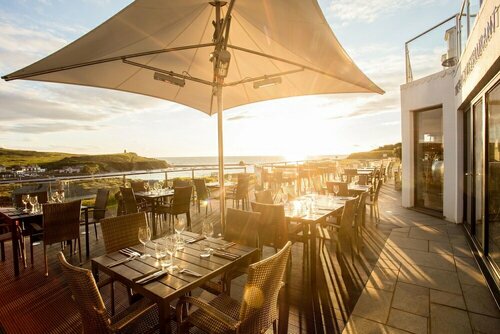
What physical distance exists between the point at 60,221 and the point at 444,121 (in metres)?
7.35

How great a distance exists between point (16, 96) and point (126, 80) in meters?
13.0

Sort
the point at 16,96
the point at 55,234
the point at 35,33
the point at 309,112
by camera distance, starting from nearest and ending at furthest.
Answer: the point at 55,234, the point at 35,33, the point at 309,112, the point at 16,96

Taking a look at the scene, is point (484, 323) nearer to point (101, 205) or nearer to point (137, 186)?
point (101, 205)

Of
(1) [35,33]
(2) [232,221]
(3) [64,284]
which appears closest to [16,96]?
(1) [35,33]

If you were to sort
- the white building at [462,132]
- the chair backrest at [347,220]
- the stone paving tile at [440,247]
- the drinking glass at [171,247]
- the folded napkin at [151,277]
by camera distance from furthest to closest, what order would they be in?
the stone paving tile at [440,247] < the chair backrest at [347,220] < the white building at [462,132] < the drinking glass at [171,247] < the folded napkin at [151,277]

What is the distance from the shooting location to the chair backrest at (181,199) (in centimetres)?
488

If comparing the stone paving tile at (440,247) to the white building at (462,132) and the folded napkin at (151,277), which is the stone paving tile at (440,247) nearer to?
the white building at (462,132)

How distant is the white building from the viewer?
301 centimetres

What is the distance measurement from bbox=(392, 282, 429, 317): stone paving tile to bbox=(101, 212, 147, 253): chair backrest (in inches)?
105

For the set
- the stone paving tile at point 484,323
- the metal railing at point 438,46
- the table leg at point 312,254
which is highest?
the metal railing at point 438,46

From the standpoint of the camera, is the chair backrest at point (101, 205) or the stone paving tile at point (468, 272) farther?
the chair backrest at point (101, 205)

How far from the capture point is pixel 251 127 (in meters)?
21.1

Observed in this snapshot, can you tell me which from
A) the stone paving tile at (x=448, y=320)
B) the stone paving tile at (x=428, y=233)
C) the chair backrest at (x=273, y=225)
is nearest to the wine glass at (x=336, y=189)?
the stone paving tile at (x=428, y=233)

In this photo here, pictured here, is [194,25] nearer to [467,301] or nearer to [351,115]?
[467,301]
